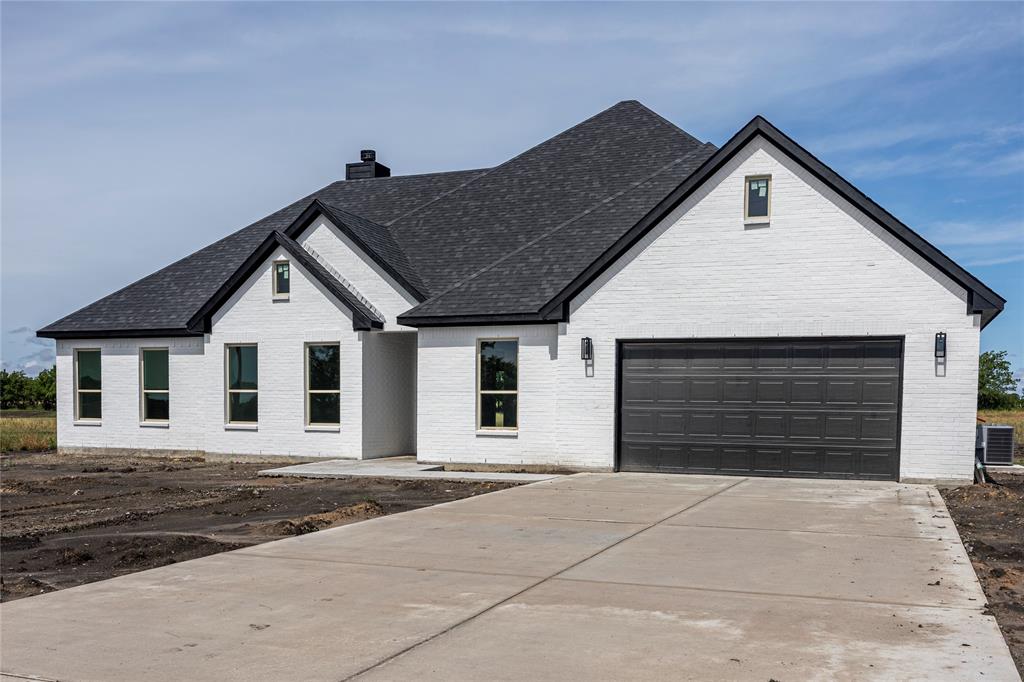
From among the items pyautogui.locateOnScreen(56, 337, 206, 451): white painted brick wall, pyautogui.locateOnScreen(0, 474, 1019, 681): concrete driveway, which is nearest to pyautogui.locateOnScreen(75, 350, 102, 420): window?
pyautogui.locateOnScreen(56, 337, 206, 451): white painted brick wall

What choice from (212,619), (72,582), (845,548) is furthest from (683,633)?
(72,582)

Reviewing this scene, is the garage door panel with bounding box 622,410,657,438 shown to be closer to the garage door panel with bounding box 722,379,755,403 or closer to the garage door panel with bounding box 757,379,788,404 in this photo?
the garage door panel with bounding box 722,379,755,403

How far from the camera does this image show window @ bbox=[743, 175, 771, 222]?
670 inches

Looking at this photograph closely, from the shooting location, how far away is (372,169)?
29.8 meters

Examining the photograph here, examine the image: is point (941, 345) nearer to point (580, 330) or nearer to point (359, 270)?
point (580, 330)

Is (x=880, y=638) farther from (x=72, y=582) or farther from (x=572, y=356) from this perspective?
(x=572, y=356)

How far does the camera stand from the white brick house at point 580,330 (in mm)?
16250

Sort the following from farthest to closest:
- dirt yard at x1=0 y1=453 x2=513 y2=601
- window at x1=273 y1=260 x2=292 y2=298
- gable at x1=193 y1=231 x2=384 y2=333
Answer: window at x1=273 y1=260 x2=292 y2=298, gable at x1=193 y1=231 x2=384 y2=333, dirt yard at x1=0 y1=453 x2=513 y2=601

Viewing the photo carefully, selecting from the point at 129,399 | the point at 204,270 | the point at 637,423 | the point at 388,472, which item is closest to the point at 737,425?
the point at 637,423

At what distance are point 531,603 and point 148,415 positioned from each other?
63.1ft

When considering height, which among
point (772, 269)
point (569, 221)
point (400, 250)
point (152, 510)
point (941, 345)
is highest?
point (569, 221)

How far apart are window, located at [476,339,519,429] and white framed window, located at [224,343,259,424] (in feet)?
19.4

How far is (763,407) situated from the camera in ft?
55.9

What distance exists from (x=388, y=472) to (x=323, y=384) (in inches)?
168
